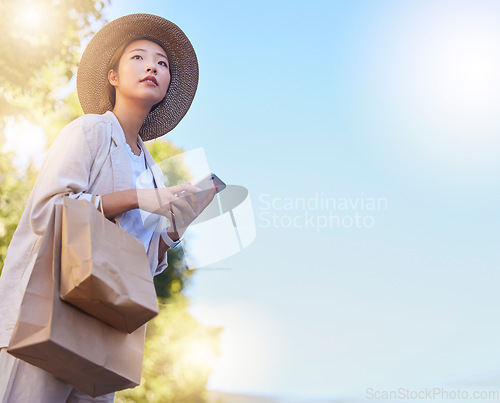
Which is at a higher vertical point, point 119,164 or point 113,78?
point 113,78

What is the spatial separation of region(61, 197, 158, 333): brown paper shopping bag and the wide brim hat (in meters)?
1.09

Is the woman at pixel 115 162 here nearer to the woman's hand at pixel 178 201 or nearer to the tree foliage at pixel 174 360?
the woman's hand at pixel 178 201

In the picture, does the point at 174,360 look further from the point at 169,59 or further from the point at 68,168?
the point at 68,168

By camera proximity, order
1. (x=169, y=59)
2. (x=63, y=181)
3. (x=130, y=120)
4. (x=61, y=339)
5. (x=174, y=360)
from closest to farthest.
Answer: (x=61, y=339) < (x=63, y=181) < (x=130, y=120) < (x=169, y=59) < (x=174, y=360)

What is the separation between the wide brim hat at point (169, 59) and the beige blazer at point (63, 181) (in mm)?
535

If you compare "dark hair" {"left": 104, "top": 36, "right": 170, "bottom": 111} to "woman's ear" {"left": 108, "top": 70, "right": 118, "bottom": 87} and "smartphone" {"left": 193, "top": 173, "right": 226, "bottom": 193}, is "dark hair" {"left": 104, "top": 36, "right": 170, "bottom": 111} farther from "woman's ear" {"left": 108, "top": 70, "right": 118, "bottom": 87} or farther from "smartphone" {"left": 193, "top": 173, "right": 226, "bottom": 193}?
"smartphone" {"left": 193, "top": 173, "right": 226, "bottom": 193}

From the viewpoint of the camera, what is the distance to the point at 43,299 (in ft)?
4.62

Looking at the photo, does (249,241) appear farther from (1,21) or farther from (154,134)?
(1,21)

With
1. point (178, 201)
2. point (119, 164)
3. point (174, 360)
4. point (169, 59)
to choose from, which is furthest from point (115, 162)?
point (174, 360)

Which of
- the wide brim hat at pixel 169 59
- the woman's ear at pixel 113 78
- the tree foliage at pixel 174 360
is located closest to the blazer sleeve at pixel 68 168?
the woman's ear at pixel 113 78

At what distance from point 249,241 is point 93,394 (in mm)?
773

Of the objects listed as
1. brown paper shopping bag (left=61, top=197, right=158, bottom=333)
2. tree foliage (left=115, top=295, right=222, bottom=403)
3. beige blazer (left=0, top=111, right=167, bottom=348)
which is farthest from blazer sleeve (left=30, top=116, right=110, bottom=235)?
tree foliage (left=115, top=295, right=222, bottom=403)

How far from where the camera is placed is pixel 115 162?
194 centimetres

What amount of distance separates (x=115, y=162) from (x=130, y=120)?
354 mm
